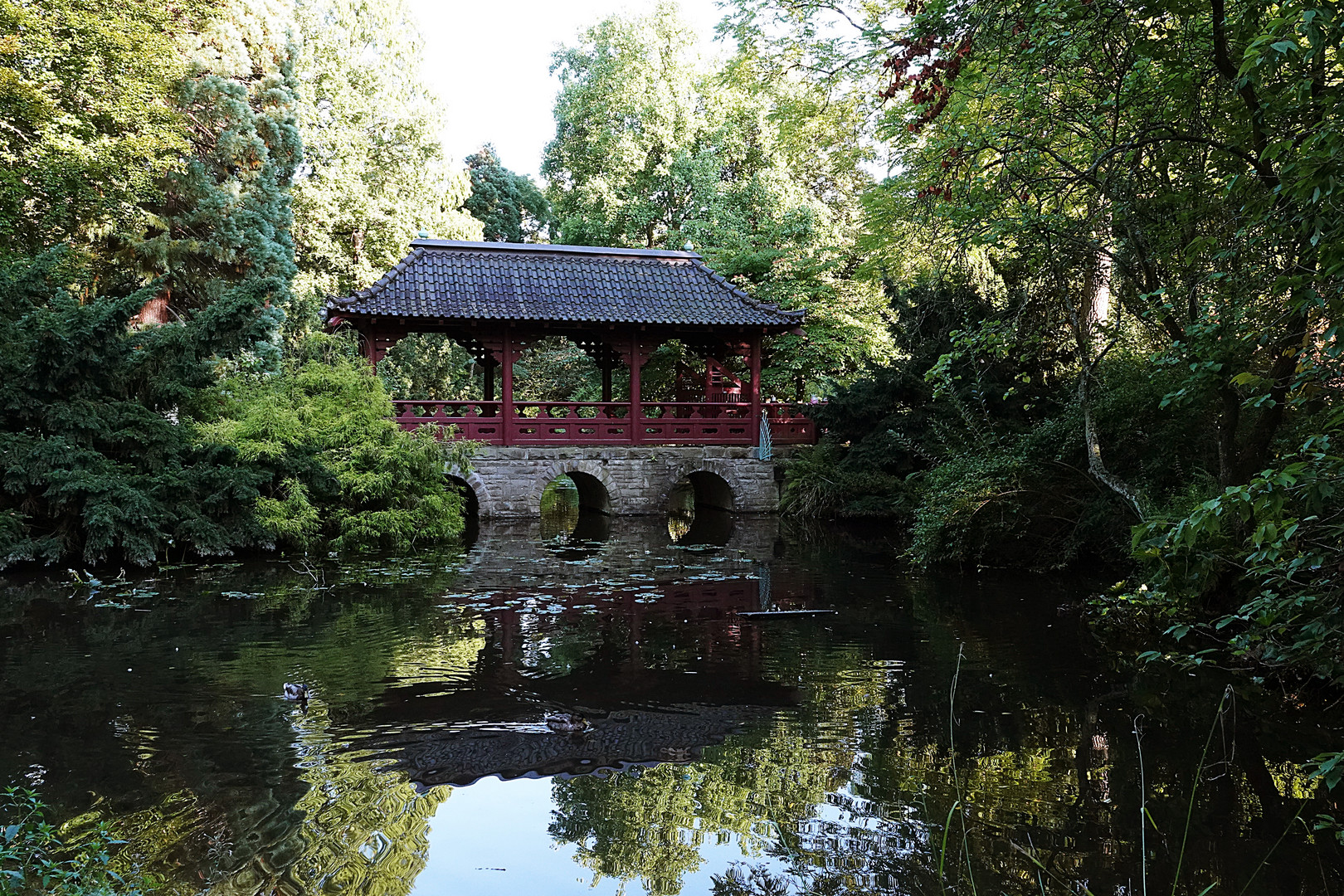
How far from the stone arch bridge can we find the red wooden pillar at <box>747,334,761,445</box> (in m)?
0.36

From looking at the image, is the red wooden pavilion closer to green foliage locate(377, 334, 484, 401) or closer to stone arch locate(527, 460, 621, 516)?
stone arch locate(527, 460, 621, 516)

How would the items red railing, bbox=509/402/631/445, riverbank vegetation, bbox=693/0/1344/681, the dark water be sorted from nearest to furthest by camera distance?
riverbank vegetation, bbox=693/0/1344/681
the dark water
red railing, bbox=509/402/631/445

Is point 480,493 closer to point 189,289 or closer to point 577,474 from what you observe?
point 577,474

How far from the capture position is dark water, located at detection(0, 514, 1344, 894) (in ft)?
13.8

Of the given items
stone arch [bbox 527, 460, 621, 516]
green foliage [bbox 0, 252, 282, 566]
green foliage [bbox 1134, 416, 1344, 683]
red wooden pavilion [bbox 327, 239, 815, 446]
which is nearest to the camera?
green foliage [bbox 1134, 416, 1344, 683]

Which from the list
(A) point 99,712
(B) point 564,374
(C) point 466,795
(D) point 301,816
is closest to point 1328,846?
(C) point 466,795

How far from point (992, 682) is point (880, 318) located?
620 inches

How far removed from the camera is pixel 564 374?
2903cm

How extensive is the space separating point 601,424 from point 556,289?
2618 millimetres

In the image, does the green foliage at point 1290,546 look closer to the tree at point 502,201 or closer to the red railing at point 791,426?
the red railing at point 791,426

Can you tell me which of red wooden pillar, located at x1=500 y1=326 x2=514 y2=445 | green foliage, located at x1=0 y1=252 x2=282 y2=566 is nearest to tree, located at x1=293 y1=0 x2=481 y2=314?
red wooden pillar, located at x1=500 y1=326 x2=514 y2=445

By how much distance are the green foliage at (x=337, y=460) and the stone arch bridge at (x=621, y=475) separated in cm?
272

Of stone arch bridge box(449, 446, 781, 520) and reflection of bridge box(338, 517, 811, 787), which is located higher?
stone arch bridge box(449, 446, 781, 520)

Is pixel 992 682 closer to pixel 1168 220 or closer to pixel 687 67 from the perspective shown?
pixel 1168 220
